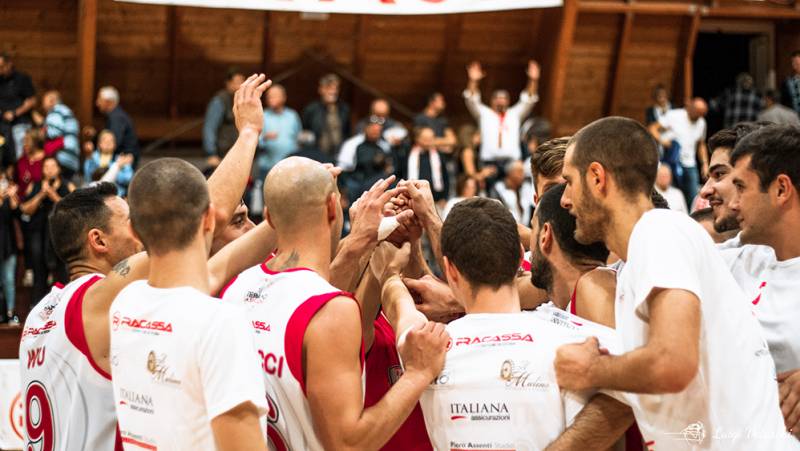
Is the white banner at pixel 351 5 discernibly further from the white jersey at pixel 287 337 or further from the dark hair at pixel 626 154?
the dark hair at pixel 626 154

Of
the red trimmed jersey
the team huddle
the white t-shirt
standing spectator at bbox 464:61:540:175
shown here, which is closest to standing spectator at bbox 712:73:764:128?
the white t-shirt

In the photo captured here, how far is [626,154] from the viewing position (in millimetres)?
3176

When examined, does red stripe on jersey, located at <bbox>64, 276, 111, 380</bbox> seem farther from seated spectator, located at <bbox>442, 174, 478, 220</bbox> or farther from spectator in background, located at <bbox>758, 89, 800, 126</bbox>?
spectator in background, located at <bbox>758, 89, 800, 126</bbox>

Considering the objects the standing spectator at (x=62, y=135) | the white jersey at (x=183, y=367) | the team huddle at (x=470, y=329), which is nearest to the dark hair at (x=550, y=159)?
the team huddle at (x=470, y=329)

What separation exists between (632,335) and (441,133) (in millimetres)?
Answer: 11664

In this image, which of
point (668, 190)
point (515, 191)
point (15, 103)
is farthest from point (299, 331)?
point (668, 190)

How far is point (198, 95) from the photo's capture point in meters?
16.5

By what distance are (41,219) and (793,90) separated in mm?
11718

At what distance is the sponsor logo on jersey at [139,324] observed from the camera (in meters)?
3.03

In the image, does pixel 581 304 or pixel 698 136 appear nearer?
pixel 581 304

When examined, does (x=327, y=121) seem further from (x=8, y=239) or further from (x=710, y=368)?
(x=710, y=368)

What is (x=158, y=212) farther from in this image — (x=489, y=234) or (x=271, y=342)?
(x=489, y=234)

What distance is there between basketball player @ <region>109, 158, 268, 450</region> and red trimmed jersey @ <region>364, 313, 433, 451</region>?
0.90 metres

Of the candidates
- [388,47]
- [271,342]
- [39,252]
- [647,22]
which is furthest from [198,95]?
[271,342]
